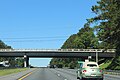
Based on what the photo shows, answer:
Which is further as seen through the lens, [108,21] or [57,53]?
[57,53]

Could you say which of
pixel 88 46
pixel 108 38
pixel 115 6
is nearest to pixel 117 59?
pixel 108 38

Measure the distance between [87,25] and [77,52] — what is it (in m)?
55.4

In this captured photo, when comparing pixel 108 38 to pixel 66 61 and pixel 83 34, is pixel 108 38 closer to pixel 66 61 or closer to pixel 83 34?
pixel 83 34

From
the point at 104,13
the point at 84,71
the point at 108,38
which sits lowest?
the point at 84,71

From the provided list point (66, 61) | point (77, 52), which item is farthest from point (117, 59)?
point (66, 61)

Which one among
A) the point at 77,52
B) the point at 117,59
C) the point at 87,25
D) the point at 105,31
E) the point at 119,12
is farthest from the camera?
the point at 77,52

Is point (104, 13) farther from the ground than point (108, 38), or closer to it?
farther from the ground

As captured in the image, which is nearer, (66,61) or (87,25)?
A: (87,25)

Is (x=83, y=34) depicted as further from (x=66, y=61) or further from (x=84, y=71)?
(x=84, y=71)

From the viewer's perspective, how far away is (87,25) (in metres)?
73.4

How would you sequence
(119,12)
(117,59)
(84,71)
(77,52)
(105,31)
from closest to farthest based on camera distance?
(84,71), (119,12), (105,31), (117,59), (77,52)

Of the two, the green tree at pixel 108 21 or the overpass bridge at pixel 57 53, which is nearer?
the green tree at pixel 108 21

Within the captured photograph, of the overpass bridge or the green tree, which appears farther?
the overpass bridge

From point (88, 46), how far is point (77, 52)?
71.3ft
